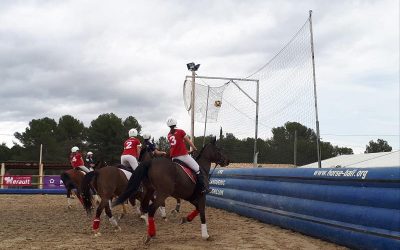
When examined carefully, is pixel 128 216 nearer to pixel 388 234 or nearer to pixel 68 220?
pixel 68 220

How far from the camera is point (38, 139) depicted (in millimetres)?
78500

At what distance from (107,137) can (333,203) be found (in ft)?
213

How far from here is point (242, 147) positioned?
81.6 ft

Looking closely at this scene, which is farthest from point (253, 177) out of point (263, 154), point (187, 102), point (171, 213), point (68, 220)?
point (263, 154)

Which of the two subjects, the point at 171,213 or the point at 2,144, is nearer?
the point at 171,213

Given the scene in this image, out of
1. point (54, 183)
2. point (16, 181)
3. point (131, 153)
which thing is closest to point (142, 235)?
point (131, 153)

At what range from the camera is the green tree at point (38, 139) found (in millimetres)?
75306

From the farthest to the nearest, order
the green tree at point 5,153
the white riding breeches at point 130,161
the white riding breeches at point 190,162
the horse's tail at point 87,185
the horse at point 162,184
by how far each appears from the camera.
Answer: the green tree at point 5,153, the white riding breeches at point 130,161, the horse's tail at point 87,185, the white riding breeches at point 190,162, the horse at point 162,184

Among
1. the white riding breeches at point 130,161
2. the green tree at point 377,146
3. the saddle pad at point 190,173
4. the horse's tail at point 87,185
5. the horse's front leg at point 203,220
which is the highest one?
the green tree at point 377,146

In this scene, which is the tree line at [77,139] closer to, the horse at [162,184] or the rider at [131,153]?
the rider at [131,153]

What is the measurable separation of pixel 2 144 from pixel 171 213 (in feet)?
255

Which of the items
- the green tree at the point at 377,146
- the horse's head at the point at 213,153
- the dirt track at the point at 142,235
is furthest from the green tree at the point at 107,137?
the horse's head at the point at 213,153

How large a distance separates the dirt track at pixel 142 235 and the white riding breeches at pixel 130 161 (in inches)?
64.8

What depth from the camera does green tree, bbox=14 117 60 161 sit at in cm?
7531
